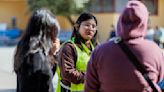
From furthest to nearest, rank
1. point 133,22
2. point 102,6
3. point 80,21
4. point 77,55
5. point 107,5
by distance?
point 102,6, point 107,5, point 80,21, point 77,55, point 133,22

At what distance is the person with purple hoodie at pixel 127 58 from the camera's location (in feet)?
10.1

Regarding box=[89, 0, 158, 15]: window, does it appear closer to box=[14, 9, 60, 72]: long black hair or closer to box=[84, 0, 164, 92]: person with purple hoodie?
box=[14, 9, 60, 72]: long black hair

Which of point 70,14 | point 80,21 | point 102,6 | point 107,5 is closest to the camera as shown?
point 80,21

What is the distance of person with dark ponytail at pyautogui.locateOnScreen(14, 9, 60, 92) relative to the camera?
3.81 m

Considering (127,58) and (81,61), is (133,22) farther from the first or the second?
(81,61)

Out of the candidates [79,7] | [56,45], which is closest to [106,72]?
[56,45]

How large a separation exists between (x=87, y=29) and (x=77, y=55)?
0.91ft

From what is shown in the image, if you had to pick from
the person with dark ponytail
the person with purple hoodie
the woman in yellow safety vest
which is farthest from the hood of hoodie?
the woman in yellow safety vest

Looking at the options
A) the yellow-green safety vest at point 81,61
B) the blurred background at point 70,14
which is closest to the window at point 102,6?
the blurred background at point 70,14

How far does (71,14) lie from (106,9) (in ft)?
12.6

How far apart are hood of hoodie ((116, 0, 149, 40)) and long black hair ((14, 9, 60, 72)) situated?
947 mm

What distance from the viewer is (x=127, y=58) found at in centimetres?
308

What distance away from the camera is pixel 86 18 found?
4.48 m

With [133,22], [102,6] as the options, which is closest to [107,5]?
[102,6]
